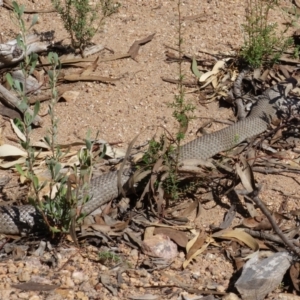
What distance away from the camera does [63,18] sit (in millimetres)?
7109

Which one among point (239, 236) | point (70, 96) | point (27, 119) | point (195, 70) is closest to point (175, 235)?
point (239, 236)

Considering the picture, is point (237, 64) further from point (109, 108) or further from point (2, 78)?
point (2, 78)

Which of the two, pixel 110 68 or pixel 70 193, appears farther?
pixel 110 68

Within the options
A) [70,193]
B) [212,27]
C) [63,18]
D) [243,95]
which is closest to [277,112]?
[243,95]

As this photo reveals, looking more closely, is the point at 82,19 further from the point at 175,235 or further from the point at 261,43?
the point at 175,235

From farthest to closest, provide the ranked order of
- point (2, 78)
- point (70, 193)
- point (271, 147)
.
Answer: point (2, 78) → point (271, 147) → point (70, 193)

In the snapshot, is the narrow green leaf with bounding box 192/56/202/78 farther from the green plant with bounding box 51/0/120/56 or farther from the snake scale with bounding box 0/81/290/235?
the green plant with bounding box 51/0/120/56

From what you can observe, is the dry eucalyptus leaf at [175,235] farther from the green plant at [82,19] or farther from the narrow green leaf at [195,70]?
the green plant at [82,19]

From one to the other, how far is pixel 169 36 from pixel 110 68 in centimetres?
83

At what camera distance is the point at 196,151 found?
6.12m

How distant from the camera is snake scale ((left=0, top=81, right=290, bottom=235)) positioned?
17.4 ft

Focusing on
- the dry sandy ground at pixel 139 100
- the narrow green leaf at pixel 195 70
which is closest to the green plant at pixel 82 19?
the dry sandy ground at pixel 139 100

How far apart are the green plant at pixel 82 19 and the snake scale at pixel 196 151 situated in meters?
1.68

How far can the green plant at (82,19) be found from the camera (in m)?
6.96
